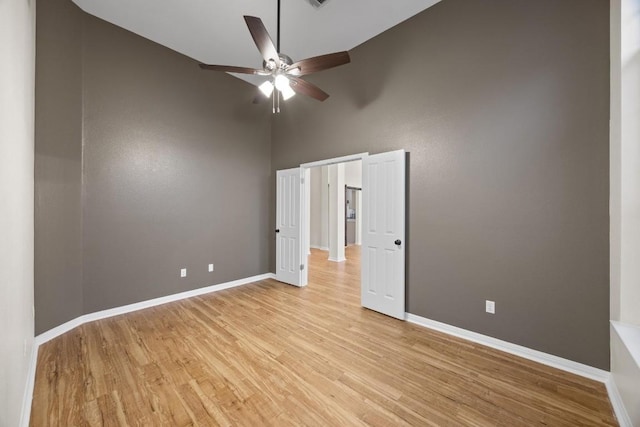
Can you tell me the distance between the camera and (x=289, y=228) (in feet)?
14.5

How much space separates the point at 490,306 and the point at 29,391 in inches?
153

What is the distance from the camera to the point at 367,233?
11.0 ft

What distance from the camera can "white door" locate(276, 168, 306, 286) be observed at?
426 cm

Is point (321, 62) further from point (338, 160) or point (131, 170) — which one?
point (131, 170)

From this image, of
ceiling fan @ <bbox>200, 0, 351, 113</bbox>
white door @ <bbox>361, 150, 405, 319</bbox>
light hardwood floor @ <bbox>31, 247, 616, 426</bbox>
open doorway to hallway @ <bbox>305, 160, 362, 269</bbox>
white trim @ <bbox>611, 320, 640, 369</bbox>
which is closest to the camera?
white trim @ <bbox>611, 320, 640, 369</bbox>

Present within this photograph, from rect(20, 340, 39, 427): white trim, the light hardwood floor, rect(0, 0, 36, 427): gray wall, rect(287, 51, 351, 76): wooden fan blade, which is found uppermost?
rect(287, 51, 351, 76): wooden fan blade

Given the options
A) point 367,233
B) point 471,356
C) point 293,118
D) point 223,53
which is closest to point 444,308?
point 471,356

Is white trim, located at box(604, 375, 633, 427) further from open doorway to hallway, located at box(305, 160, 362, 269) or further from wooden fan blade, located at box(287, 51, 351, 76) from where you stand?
open doorway to hallway, located at box(305, 160, 362, 269)

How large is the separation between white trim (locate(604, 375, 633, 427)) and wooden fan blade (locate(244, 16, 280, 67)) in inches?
142

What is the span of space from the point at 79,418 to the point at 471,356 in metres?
3.04

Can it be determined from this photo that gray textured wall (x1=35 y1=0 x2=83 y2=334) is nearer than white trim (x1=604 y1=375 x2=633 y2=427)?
No

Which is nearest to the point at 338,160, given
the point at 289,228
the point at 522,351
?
the point at 289,228

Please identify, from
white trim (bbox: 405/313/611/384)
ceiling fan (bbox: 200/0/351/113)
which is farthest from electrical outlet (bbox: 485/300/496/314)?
ceiling fan (bbox: 200/0/351/113)

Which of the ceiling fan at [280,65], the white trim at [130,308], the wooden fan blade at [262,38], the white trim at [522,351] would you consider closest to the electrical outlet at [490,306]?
the white trim at [522,351]
